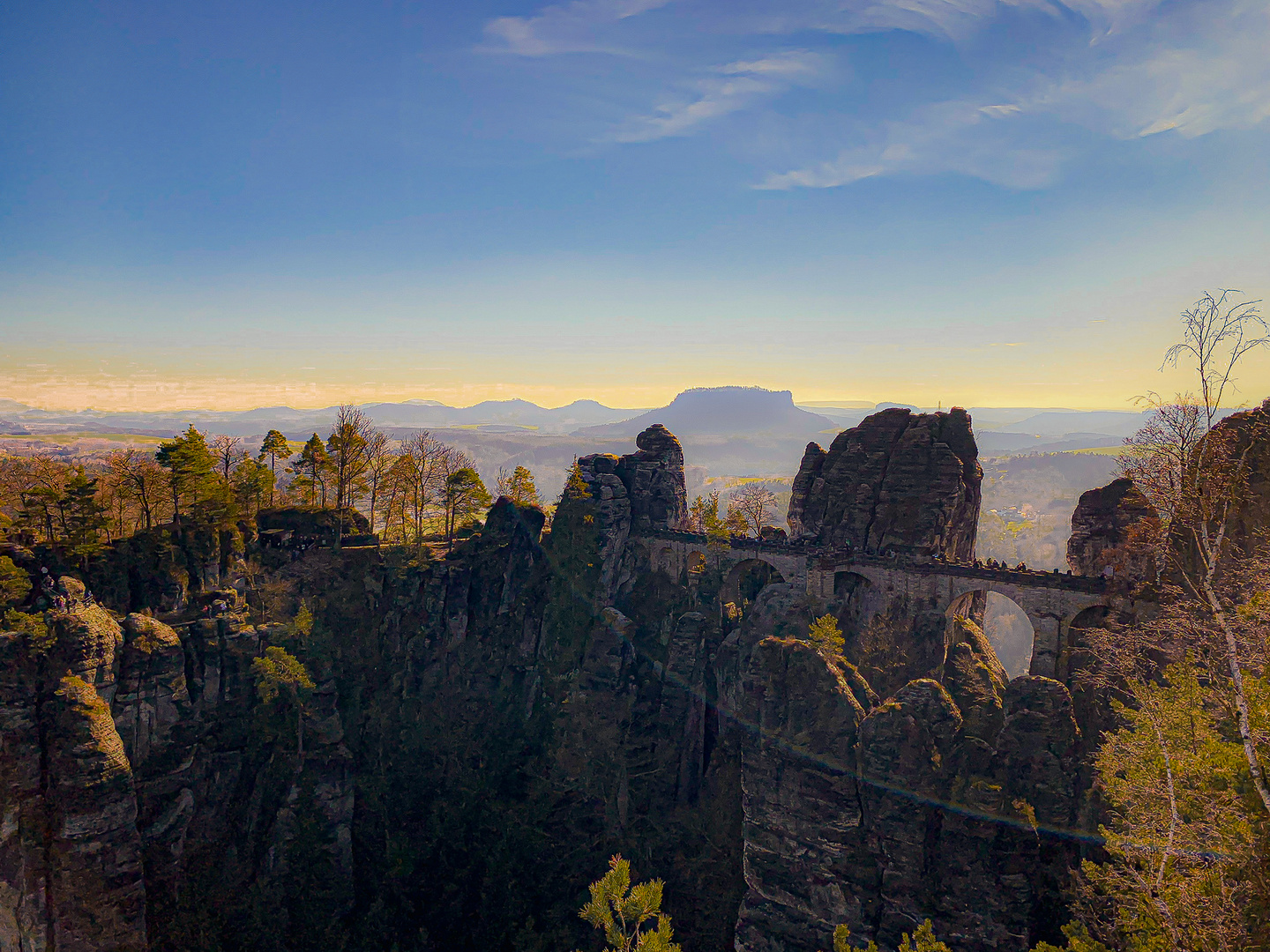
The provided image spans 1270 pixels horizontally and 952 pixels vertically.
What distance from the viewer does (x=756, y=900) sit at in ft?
108

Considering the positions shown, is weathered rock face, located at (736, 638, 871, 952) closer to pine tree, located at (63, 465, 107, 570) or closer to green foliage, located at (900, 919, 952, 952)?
green foliage, located at (900, 919, 952, 952)

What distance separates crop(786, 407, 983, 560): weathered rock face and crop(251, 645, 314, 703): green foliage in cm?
4693

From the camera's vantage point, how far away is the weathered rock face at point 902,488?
5553 centimetres

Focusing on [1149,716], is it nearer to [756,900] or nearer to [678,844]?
[756,900]

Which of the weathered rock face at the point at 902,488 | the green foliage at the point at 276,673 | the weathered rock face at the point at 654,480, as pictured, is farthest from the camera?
the weathered rock face at the point at 654,480

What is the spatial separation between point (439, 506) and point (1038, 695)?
5603 centimetres

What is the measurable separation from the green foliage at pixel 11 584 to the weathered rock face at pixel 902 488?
208ft

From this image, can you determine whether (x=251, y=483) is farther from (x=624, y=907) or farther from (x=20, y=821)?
(x=624, y=907)

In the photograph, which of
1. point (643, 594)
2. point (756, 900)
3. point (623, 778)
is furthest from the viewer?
point (643, 594)

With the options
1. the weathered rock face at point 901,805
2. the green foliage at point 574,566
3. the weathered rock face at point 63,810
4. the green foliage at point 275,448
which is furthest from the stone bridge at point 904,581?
the weathered rock face at point 63,810

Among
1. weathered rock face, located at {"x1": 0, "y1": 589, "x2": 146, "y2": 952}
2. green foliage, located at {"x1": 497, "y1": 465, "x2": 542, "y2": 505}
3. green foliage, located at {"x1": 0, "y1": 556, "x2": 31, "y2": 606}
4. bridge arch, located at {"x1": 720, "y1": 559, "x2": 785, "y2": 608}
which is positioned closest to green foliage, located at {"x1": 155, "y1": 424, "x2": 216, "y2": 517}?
green foliage, located at {"x1": 0, "y1": 556, "x2": 31, "y2": 606}

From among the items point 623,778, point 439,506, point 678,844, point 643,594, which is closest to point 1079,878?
point 678,844

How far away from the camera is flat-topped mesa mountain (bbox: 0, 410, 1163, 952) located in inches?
1187

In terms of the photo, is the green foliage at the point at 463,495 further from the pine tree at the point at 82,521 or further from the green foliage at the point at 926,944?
the green foliage at the point at 926,944
